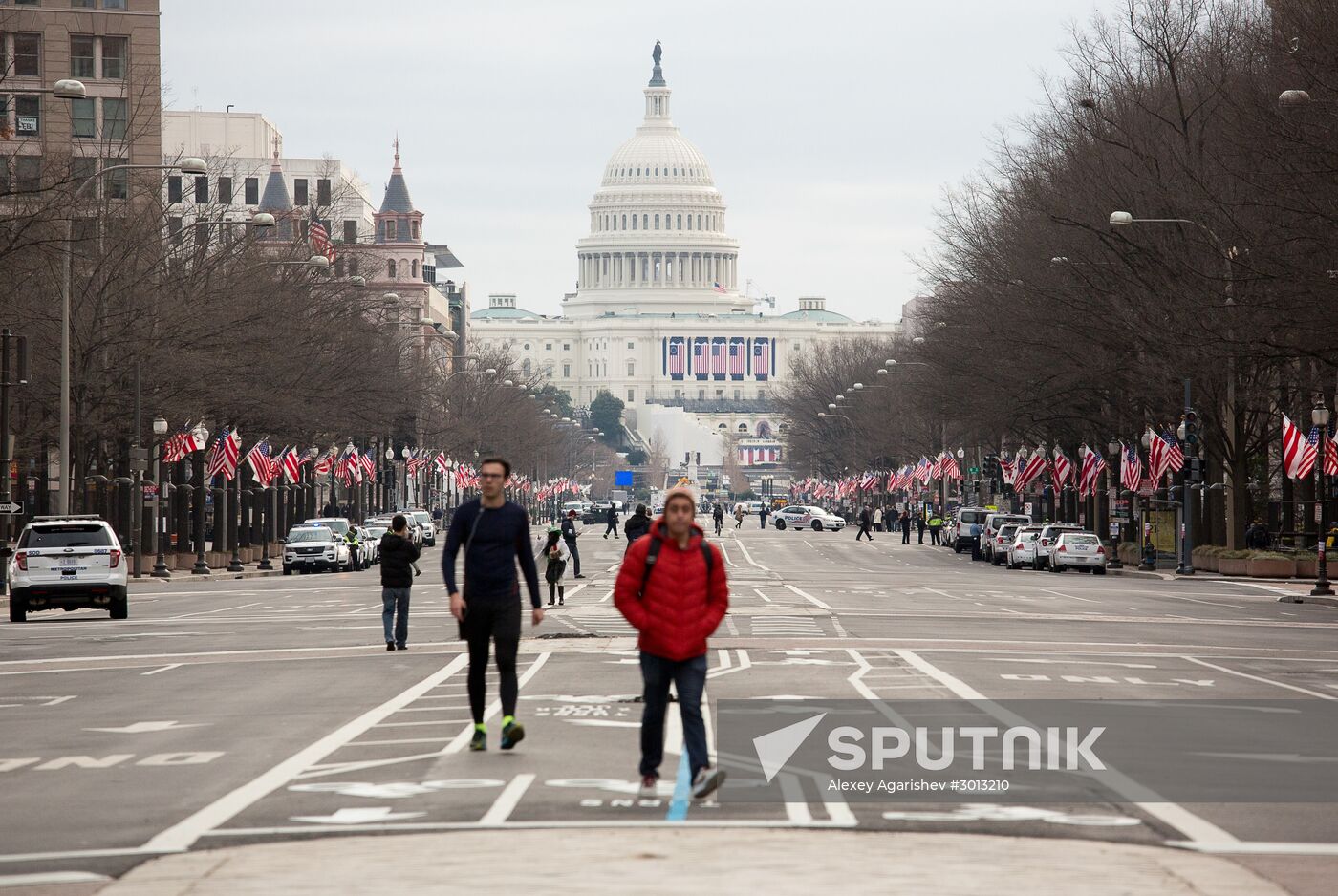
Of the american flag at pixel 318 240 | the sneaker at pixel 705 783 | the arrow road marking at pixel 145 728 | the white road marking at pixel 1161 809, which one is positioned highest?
the american flag at pixel 318 240

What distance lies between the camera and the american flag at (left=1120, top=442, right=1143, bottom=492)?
67.9 meters

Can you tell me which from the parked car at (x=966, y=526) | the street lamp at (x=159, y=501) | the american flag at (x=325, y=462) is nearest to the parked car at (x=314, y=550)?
the street lamp at (x=159, y=501)

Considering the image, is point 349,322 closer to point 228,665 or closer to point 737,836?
point 228,665

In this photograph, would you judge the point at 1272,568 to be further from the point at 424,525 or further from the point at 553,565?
the point at 424,525

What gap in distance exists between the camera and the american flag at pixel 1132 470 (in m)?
67.9

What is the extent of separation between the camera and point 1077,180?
61594 millimetres

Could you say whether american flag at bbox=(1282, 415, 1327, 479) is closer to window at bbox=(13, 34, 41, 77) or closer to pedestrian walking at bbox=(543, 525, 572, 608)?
pedestrian walking at bbox=(543, 525, 572, 608)

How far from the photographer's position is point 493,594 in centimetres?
1537

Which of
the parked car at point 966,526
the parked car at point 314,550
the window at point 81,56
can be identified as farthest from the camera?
the window at point 81,56

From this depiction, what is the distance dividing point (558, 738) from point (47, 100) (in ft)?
257

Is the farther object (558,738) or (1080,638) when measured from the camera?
(1080,638)

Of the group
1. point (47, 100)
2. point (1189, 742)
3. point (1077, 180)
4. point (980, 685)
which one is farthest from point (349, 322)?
point (1189, 742)

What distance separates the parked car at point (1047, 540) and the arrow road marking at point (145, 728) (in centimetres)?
5110

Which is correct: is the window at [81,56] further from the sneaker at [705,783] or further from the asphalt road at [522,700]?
the sneaker at [705,783]
